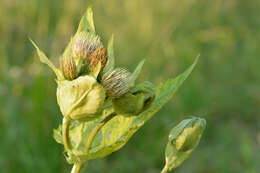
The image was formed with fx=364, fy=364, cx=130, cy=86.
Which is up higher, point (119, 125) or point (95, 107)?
point (95, 107)

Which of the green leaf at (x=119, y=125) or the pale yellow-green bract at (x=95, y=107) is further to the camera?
the green leaf at (x=119, y=125)

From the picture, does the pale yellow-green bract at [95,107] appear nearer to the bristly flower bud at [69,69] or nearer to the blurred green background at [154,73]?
the bristly flower bud at [69,69]

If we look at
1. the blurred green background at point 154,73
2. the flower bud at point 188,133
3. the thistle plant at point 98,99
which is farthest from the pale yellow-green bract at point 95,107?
the blurred green background at point 154,73

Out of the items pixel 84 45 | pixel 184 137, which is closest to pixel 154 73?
pixel 184 137

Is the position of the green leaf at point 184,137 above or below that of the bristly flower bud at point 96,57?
below

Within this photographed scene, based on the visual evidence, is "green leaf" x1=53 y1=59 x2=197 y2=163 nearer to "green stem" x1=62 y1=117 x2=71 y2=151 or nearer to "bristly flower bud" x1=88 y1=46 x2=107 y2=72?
"green stem" x1=62 y1=117 x2=71 y2=151

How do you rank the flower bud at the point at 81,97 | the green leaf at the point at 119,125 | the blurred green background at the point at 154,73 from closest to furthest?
the flower bud at the point at 81,97
the green leaf at the point at 119,125
the blurred green background at the point at 154,73

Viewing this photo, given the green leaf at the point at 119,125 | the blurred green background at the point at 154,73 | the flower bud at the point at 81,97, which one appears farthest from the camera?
the blurred green background at the point at 154,73

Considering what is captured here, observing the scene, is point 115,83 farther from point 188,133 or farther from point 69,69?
point 188,133
